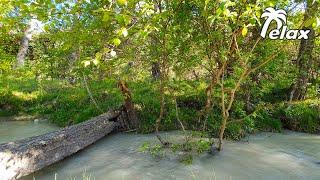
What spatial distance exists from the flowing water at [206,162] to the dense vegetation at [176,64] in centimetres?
66

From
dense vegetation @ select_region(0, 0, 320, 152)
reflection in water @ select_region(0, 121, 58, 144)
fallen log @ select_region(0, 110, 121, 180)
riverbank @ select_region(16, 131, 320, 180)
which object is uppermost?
dense vegetation @ select_region(0, 0, 320, 152)

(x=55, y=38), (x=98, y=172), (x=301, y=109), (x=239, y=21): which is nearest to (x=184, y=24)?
(x=239, y=21)

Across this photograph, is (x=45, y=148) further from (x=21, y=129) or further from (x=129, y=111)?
(x=21, y=129)

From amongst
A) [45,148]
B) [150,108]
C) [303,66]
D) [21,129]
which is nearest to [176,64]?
[45,148]

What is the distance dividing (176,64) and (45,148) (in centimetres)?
304

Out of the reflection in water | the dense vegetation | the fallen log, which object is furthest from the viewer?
the reflection in water

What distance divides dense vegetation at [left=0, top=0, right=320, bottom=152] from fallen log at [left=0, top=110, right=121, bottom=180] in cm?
118

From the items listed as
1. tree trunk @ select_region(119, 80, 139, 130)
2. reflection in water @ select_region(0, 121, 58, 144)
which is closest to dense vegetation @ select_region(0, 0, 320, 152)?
tree trunk @ select_region(119, 80, 139, 130)

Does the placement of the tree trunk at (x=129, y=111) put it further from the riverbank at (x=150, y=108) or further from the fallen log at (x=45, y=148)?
the fallen log at (x=45, y=148)

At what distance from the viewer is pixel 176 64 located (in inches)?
314

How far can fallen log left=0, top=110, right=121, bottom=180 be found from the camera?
6934 mm

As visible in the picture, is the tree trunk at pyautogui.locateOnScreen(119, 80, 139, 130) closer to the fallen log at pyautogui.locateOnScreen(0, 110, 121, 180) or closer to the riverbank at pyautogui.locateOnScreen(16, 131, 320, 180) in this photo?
the fallen log at pyautogui.locateOnScreen(0, 110, 121, 180)

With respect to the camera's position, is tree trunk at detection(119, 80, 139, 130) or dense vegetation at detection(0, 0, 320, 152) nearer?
dense vegetation at detection(0, 0, 320, 152)

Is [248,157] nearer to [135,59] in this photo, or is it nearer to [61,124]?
[135,59]
